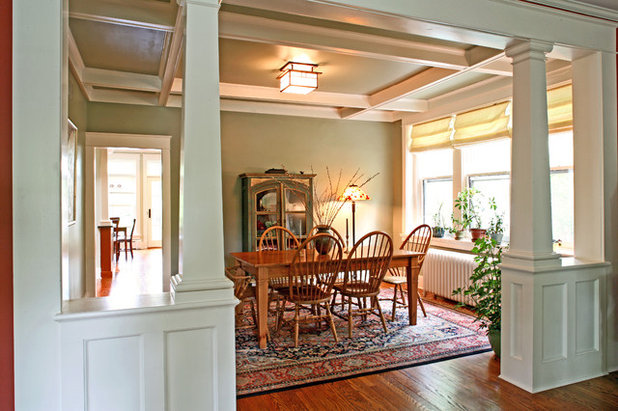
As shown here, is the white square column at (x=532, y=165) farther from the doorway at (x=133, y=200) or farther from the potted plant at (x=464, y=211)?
the doorway at (x=133, y=200)

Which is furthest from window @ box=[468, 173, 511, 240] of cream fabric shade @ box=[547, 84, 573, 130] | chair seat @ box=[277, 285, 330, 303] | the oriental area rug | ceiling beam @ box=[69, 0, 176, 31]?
ceiling beam @ box=[69, 0, 176, 31]

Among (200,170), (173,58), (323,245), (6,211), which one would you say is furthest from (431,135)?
(6,211)

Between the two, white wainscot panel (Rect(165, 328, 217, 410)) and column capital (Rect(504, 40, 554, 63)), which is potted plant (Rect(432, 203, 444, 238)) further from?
white wainscot panel (Rect(165, 328, 217, 410))

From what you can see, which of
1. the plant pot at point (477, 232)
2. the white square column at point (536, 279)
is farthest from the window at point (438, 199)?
the white square column at point (536, 279)

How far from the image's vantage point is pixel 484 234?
16.5ft

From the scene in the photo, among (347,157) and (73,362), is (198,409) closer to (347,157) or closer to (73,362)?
(73,362)

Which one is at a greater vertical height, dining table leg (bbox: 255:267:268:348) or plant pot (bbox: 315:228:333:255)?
plant pot (bbox: 315:228:333:255)

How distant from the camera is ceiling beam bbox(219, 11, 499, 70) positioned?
320 centimetres

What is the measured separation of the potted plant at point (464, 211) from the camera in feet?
17.5

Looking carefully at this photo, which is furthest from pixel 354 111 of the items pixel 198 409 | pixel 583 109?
pixel 198 409

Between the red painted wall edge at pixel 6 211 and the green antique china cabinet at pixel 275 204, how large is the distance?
386 cm

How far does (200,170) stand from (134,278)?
5.83 meters

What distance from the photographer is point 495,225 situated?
484cm

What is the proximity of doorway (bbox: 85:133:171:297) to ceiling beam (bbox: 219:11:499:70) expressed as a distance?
2813 millimetres
